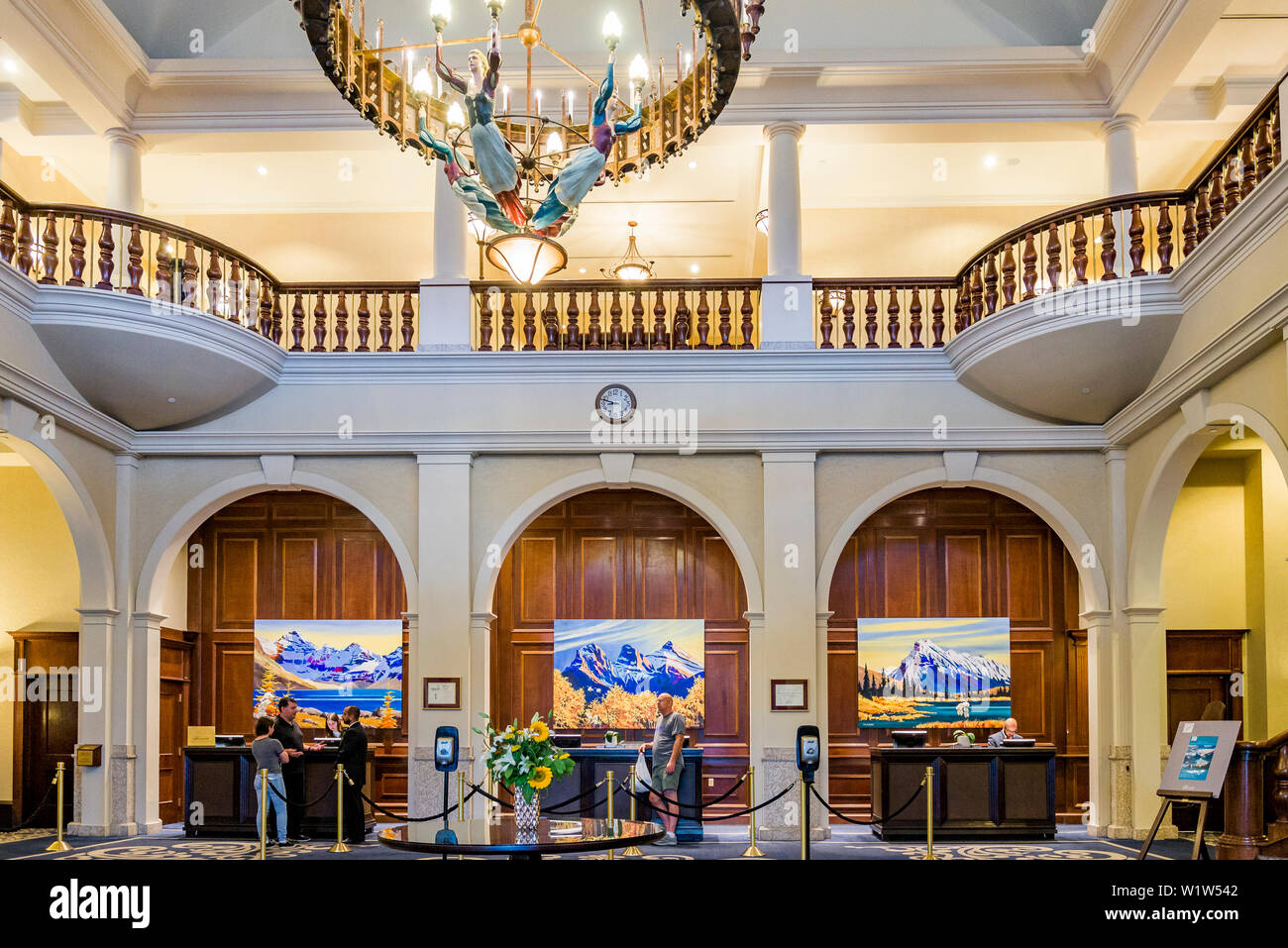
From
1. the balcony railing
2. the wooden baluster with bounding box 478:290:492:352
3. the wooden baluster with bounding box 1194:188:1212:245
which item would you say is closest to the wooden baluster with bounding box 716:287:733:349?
the balcony railing

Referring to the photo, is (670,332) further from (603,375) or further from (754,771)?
(754,771)

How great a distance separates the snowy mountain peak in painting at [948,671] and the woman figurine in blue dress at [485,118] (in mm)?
9090

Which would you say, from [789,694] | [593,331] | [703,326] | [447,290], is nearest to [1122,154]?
[703,326]

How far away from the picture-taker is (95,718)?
38.7 ft

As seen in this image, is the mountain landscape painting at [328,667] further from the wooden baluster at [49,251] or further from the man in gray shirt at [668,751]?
the wooden baluster at [49,251]

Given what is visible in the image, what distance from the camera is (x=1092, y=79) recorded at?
12.4m

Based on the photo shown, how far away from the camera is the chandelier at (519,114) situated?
603 cm

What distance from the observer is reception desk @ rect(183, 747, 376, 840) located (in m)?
12.0

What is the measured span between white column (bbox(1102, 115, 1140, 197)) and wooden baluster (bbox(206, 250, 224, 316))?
855 centimetres

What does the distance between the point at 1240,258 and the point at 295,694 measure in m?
10.6

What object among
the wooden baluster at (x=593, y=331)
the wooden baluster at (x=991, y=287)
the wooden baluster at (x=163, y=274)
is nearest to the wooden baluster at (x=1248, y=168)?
the wooden baluster at (x=991, y=287)

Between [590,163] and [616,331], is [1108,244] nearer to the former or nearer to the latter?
[616,331]

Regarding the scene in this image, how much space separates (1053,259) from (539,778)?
6.26 metres
